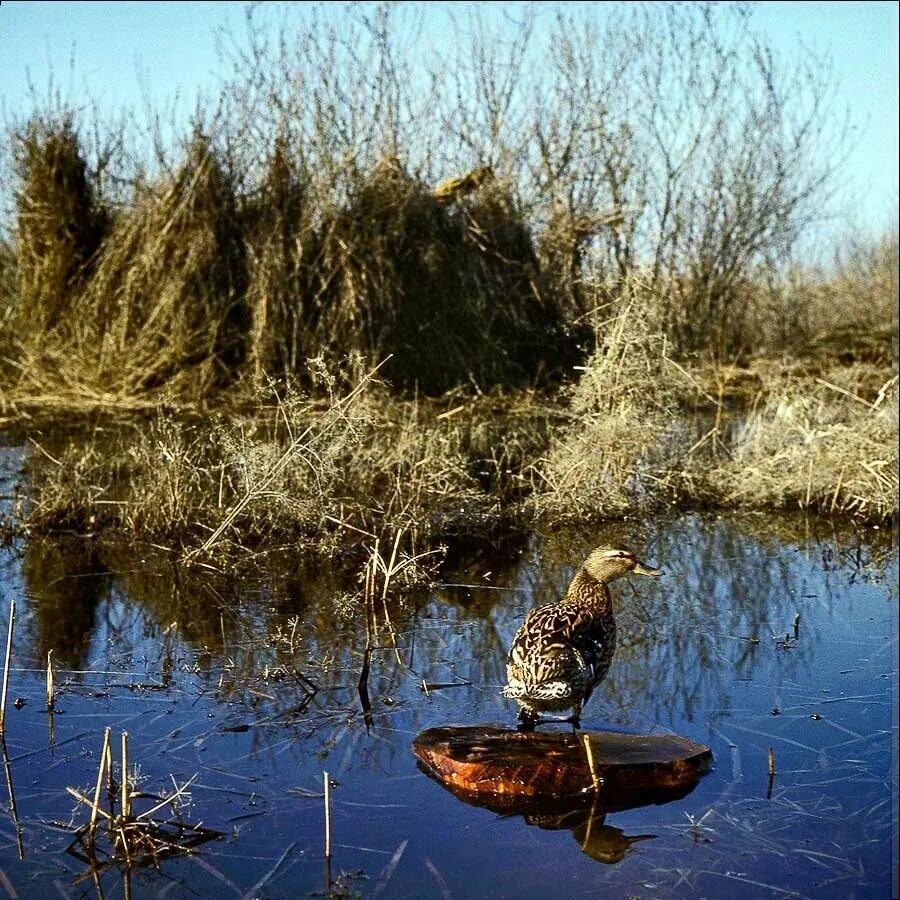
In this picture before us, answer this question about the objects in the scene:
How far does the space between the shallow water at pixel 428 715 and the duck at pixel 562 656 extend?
0.17 metres

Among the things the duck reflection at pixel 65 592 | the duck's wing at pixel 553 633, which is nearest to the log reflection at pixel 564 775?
the duck's wing at pixel 553 633

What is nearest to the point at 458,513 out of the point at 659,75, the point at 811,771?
the point at 811,771

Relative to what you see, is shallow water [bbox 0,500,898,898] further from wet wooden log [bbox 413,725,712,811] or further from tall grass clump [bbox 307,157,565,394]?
tall grass clump [bbox 307,157,565,394]

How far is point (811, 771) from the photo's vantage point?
5.13 m

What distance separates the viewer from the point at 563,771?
5004mm

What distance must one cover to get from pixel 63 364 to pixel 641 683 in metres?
10.8

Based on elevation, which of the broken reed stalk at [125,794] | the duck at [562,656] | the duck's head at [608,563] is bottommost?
the broken reed stalk at [125,794]

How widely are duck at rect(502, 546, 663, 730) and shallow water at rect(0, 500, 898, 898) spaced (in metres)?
0.17

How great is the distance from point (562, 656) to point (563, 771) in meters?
0.62

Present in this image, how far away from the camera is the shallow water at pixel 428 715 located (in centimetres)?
433

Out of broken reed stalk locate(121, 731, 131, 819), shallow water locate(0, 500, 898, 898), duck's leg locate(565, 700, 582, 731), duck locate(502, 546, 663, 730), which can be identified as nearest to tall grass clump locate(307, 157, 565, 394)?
shallow water locate(0, 500, 898, 898)

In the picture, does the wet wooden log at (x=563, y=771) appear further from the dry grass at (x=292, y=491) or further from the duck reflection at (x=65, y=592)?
the dry grass at (x=292, y=491)

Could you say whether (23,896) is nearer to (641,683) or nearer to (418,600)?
(641,683)

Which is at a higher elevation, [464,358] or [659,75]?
[659,75]
